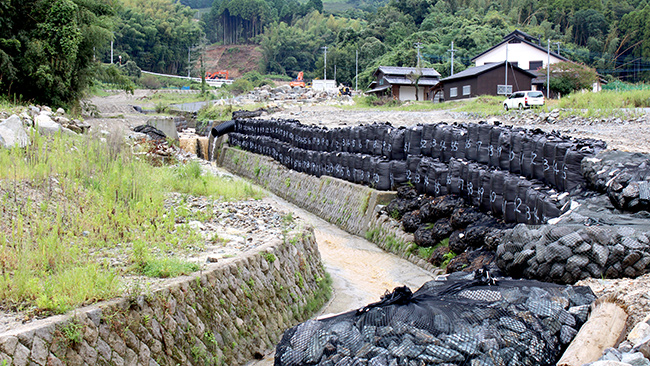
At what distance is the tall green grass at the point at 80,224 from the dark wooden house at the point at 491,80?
119 ft

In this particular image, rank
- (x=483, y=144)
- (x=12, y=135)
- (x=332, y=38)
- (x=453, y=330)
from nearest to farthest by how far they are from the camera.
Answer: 1. (x=453, y=330)
2. (x=12, y=135)
3. (x=483, y=144)
4. (x=332, y=38)

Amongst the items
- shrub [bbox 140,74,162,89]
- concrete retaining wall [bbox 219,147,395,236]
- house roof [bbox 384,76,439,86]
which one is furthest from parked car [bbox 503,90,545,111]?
shrub [bbox 140,74,162,89]

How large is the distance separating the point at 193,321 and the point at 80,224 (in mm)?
2541

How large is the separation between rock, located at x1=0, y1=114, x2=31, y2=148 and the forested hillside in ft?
40.9

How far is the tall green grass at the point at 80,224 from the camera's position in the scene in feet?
17.3

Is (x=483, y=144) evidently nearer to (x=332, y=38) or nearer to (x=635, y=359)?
(x=635, y=359)

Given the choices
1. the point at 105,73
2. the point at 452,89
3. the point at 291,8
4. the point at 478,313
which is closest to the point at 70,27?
the point at 105,73

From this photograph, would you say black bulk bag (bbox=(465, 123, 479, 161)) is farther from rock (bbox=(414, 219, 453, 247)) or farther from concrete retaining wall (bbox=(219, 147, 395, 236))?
concrete retaining wall (bbox=(219, 147, 395, 236))

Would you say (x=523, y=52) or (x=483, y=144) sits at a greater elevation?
(x=523, y=52)

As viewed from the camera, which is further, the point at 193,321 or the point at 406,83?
the point at 406,83

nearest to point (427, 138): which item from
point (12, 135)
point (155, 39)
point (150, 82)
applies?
point (12, 135)

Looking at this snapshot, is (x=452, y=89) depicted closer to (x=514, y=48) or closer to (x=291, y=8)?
(x=514, y=48)

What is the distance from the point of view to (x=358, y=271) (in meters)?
10.9

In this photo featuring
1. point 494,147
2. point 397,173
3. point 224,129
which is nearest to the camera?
point 494,147
